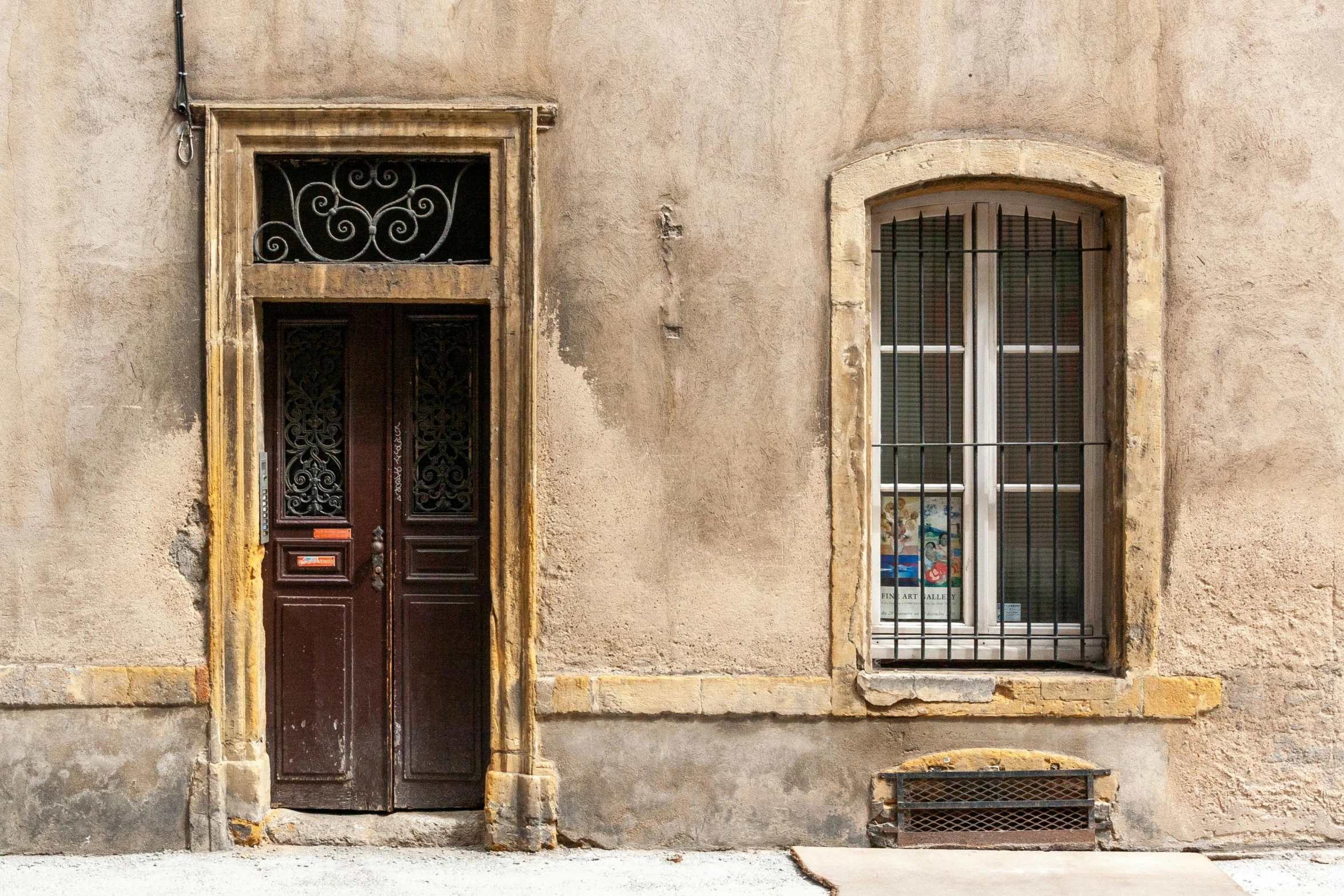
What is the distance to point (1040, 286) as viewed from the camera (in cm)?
498

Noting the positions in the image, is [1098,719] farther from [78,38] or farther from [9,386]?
[78,38]

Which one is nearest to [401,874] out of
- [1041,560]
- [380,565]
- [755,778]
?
[380,565]

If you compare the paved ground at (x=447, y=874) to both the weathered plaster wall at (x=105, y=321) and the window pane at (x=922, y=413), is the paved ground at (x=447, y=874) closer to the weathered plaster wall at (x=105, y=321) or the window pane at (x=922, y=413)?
the weathered plaster wall at (x=105, y=321)

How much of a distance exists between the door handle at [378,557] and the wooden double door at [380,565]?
0.04 feet

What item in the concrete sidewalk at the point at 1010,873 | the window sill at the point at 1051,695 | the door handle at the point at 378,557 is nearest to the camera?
the concrete sidewalk at the point at 1010,873

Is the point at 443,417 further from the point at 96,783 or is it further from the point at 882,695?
the point at 882,695

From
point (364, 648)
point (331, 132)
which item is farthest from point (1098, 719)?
point (331, 132)

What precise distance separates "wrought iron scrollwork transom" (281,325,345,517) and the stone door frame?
20 centimetres

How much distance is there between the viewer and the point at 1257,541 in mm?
4754

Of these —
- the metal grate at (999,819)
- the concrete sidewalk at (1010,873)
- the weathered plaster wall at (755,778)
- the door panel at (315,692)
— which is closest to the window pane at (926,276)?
the weathered plaster wall at (755,778)

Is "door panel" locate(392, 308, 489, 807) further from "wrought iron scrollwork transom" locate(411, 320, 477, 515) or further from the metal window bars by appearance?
the metal window bars

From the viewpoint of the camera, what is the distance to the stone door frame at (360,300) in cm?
475

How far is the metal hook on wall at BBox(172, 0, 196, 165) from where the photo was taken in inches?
186

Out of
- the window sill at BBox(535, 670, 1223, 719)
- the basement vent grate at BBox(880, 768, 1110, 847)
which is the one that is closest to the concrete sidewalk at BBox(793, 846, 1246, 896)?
the basement vent grate at BBox(880, 768, 1110, 847)
